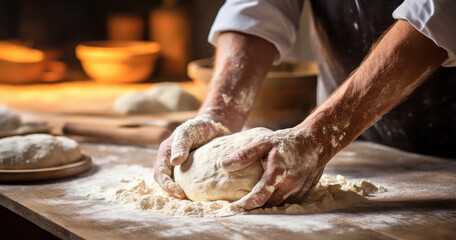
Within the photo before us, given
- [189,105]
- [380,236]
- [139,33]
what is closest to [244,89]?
[380,236]

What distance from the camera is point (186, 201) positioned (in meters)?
1.49

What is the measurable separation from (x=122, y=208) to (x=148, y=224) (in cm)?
16

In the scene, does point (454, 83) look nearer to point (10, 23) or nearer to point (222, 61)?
point (222, 61)

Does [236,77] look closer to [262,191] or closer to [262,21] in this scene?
[262,21]

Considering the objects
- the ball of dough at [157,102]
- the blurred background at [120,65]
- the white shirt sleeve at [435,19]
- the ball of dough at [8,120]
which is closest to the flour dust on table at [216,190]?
the white shirt sleeve at [435,19]

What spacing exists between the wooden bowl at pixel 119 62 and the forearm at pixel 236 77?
6.28 ft

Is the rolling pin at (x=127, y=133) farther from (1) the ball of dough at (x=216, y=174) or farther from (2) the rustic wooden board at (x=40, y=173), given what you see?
(1) the ball of dough at (x=216, y=174)

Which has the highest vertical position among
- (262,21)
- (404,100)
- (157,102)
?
(262,21)

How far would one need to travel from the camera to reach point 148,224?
52.1 inches

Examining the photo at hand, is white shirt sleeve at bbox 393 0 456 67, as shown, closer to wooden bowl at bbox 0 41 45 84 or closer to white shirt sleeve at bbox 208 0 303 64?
white shirt sleeve at bbox 208 0 303 64

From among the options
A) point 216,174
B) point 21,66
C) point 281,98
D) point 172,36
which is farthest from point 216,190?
point 172,36

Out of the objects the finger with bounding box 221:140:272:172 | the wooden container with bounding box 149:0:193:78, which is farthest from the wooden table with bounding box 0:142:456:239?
the wooden container with bounding box 149:0:193:78

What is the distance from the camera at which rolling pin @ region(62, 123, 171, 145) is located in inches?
85.4

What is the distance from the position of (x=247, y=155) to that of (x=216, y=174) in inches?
4.4
